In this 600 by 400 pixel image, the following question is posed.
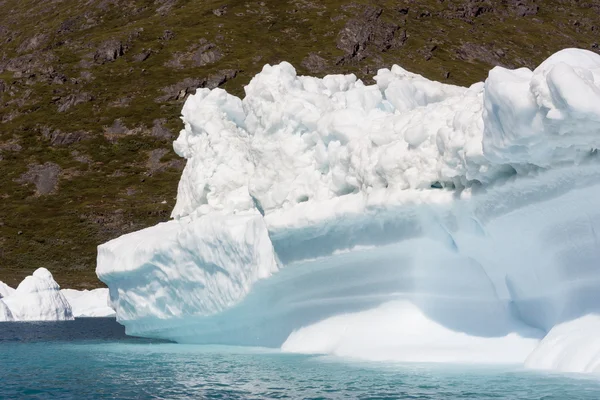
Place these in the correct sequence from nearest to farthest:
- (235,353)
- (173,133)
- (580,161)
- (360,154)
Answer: (580,161)
(360,154)
(235,353)
(173,133)

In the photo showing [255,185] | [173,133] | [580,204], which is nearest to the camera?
[580,204]

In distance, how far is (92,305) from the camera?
221 feet

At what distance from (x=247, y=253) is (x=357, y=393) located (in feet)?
28.4

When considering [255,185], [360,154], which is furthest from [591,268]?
[255,185]

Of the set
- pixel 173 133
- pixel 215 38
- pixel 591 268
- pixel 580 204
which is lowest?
pixel 591 268

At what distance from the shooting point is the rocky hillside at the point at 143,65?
107 m

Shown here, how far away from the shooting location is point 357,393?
1381cm

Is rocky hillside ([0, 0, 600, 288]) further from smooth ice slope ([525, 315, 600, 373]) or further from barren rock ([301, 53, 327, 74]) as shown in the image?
smooth ice slope ([525, 315, 600, 373])

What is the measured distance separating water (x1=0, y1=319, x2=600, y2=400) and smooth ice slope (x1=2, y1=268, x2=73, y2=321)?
3484cm

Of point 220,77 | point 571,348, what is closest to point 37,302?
point 571,348

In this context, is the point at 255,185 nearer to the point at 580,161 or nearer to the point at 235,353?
the point at 235,353

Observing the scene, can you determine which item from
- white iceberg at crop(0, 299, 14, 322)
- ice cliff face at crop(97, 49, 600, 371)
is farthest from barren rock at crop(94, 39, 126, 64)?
ice cliff face at crop(97, 49, 600, 371)

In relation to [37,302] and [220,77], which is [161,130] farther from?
[37,302]

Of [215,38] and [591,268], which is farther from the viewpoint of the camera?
[215,38]
